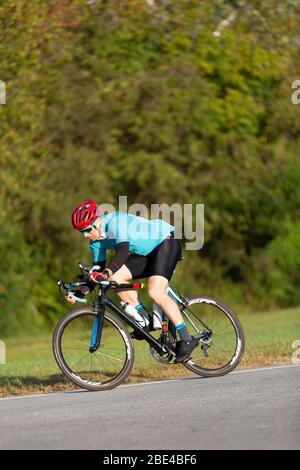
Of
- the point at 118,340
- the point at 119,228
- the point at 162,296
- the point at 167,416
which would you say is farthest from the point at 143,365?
the point at 167,416

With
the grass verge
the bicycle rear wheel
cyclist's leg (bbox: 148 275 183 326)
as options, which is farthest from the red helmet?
the grass verge

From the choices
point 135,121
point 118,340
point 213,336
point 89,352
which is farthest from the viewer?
point 135,121

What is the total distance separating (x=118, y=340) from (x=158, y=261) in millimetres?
775

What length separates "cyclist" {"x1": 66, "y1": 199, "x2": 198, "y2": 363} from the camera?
943 centimetres

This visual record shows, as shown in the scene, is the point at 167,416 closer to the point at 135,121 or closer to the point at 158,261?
the point at 158,261

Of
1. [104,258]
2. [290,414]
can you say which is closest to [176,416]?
[290,414]

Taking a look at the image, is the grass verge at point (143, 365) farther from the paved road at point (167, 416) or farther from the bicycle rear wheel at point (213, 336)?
the paved road at point (167, 416)

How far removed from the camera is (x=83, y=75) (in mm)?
21156

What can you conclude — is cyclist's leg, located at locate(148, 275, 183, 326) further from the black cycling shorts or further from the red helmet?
the red helmet

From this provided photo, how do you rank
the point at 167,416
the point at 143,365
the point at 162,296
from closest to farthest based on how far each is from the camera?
the point at 167,416 < the point at 162,296 < the point at 143,365

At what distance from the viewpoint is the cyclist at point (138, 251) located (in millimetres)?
9430

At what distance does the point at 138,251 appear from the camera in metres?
9.81

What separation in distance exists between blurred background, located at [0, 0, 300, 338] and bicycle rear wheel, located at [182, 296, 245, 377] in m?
10.0
